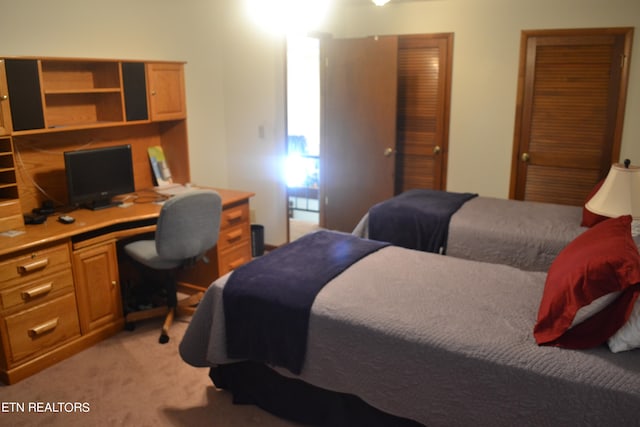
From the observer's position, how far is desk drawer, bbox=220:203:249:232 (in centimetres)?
371

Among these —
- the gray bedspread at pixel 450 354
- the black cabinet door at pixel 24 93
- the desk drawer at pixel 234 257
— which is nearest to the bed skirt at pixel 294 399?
the gray bedspread at pixel 450 354

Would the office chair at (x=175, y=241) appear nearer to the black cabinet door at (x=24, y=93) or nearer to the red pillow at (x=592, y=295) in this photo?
the black cabinet door at (x=24, y=93)

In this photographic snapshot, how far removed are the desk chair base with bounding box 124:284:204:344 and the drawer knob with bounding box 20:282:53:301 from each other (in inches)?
23.7

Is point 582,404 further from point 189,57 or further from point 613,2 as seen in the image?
point 189,57

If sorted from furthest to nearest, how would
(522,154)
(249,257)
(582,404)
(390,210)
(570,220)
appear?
(522,154), (249,257), (390,210), (570,220), (582,404)

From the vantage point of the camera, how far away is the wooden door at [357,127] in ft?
15.4

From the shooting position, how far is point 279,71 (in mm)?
4488

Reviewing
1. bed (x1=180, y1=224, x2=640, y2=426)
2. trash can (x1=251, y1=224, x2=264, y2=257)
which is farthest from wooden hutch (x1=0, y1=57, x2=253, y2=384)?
bed (x1=180, y1=224, x2=640, y2=426)

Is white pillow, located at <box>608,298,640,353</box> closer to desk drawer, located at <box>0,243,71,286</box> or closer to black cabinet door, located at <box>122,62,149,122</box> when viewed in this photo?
desk drawer, located at <box>0,243,71,286</box>

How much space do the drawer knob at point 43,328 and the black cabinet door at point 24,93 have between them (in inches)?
42.5

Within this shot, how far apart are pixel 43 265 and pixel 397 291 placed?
1.89m

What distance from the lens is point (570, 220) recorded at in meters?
3.30

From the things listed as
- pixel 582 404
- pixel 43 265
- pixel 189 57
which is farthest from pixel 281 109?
pixel 582 404

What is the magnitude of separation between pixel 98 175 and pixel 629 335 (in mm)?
3055
